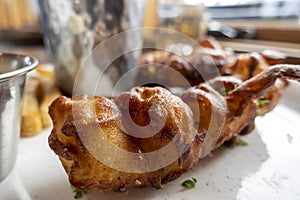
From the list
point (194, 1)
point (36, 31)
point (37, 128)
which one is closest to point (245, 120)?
point (37, 128)

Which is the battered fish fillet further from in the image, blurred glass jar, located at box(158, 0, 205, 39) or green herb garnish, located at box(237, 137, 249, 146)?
blurred glass jar, located at box(158, 0, 205, 39)

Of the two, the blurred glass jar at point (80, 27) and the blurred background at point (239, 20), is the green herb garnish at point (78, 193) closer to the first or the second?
the blurred glass jar at point (80, 27)

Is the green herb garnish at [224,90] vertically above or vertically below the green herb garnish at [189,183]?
above

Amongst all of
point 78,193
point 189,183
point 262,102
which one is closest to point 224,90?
point 262,102

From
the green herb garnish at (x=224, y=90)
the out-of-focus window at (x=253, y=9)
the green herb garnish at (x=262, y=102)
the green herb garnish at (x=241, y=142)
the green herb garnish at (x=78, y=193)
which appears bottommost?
the green herb garnish at (x=241, y=142)

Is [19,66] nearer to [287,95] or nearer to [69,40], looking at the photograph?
[69,40]

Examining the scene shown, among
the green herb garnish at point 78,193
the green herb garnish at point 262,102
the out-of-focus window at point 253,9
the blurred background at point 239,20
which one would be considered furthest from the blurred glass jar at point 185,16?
the green herb garnish at point 78,193
